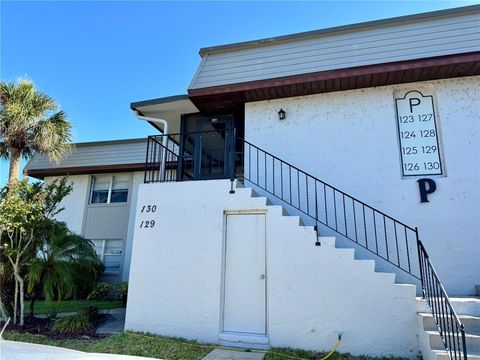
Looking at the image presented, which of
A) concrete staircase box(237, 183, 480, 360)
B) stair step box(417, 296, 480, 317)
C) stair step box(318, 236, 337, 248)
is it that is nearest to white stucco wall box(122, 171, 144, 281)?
stair step box(318, 236, 337, 248)

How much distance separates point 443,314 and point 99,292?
1139 centimetres

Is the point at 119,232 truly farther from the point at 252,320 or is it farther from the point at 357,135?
the point at 357,135

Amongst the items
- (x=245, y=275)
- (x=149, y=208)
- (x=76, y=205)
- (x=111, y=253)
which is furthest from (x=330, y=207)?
(x=76, y=205)

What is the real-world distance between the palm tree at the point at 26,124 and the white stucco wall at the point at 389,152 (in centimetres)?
806

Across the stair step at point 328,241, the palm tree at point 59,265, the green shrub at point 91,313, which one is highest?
the stair step at point 328,241

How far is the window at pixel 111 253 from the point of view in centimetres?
1342

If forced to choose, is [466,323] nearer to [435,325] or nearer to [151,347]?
[435,325]

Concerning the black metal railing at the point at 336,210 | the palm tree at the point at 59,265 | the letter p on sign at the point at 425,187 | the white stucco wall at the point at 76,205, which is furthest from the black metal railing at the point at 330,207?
the white stucco wall at the point at 76,205

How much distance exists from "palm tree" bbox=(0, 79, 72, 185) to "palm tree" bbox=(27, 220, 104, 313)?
17.0ft

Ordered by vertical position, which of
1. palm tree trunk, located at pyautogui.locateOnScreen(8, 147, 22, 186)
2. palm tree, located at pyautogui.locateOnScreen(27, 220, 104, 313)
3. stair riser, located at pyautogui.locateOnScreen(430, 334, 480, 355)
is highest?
palm tree trunk, located at pyautogui.locateOnScreen(8, 147, 22, 186)

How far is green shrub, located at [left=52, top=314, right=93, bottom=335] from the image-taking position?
22.2ft

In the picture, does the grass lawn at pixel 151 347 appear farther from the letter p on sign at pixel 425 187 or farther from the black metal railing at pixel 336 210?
the letter p on sign at pixel 425 187

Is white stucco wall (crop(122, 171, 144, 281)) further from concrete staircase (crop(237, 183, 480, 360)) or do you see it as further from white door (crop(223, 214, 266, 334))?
concrete staircase (crop(237, 183, 480, 360))

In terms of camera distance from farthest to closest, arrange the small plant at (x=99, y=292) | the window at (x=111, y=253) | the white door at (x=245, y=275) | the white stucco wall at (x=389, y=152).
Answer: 1. the window at (x=111, y=253)
2. the small plant at (x=99, y=292)
3. the white stucco wall at (x=389, y=152)
4. the white door at (x=245, y=275)
